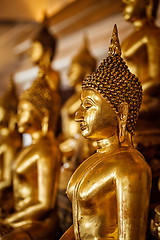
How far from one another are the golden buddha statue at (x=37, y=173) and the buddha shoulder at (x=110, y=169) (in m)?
0.44

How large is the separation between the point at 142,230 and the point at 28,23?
12.8 feet

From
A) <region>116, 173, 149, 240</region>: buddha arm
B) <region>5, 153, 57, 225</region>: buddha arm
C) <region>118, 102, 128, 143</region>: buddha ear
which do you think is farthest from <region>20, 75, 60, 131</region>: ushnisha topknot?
<region>116, 173, 149, 240</region>: buddha arm

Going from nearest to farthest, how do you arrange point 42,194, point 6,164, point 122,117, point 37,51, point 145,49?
point 122,117, point 42,194, point 145,49, point 6,164, point 37,51

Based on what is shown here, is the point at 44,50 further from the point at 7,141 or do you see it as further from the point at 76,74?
the point at 7,141

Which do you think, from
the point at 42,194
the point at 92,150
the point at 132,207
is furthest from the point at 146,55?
the point at 132,207

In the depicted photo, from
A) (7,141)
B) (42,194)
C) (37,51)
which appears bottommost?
(42,194)

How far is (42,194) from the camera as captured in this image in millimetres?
1562

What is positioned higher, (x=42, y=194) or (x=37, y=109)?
(x=37, y=109)

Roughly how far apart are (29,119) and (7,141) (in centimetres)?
55

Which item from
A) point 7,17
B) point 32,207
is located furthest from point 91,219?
point 7,17

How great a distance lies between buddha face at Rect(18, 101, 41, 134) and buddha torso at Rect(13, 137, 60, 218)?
0.09 m

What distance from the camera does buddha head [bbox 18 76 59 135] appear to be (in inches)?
68.4

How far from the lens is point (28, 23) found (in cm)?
438

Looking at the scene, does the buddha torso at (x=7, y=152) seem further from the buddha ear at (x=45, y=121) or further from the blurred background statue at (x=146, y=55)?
the blurred background statue at (x=146, y=55)
